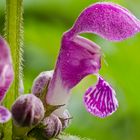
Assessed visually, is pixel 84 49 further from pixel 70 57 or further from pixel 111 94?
pixel 111 94

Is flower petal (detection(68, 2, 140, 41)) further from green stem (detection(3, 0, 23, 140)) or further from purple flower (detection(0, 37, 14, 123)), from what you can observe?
purple flower (detection(0, 37, 14, 123))

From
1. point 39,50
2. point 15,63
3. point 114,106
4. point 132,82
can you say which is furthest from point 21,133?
→ point 39,50

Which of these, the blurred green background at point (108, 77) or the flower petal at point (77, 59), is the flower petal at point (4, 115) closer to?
the flower petal at point (77, 59)

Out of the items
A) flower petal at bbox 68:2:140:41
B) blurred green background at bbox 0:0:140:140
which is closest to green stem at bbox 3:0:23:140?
flower petal at bbox 68:2:140:41

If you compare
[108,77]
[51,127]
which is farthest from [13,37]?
[108,77]

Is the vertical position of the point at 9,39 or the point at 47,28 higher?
the point at 9,39

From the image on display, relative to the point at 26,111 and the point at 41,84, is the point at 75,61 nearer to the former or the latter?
the point at 41,84
